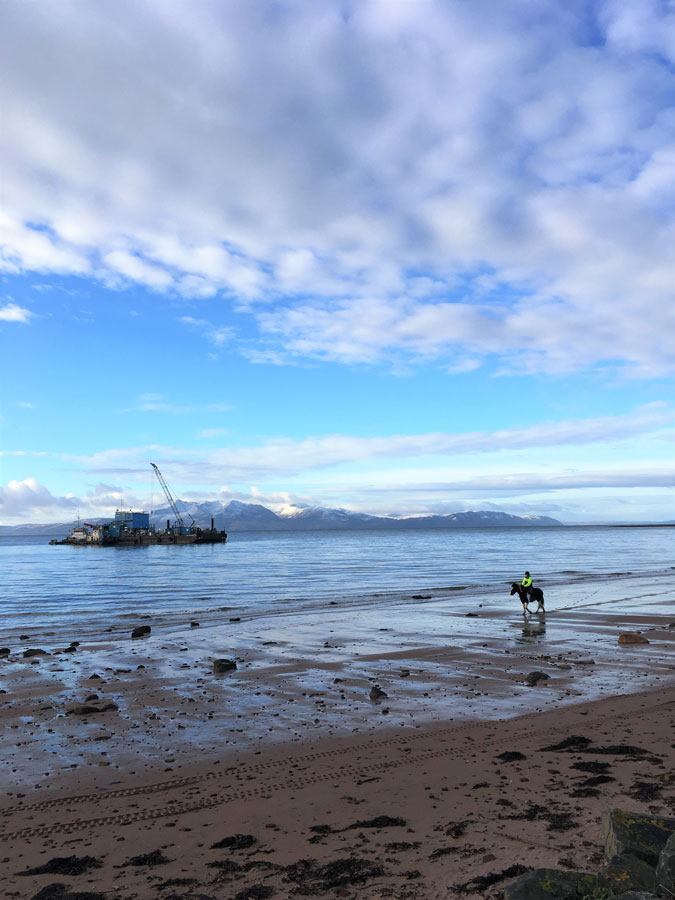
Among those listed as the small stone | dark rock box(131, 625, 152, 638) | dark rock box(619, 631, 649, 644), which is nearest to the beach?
dark rock box(619, 631, 649, 644)

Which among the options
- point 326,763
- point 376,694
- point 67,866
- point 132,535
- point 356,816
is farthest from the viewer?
point 132,535

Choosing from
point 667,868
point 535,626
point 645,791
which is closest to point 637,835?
point 667,868

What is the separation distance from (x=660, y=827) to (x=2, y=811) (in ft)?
25.4

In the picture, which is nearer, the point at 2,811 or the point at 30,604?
the point at 2,811

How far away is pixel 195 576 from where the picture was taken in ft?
180

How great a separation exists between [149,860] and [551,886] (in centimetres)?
409

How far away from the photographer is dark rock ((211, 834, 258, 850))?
641 cm

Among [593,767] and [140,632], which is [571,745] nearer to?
[593,767]

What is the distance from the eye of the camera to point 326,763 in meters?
8.92

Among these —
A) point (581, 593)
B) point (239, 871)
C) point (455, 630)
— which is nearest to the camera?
point (239, 871)

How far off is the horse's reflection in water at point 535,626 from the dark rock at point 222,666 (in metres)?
10.5

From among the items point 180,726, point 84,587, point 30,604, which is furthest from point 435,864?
point 84,587

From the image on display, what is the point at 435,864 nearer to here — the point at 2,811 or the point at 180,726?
the point at 2,811

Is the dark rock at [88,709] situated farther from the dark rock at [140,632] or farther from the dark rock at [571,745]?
the dark rock at [140,632]
